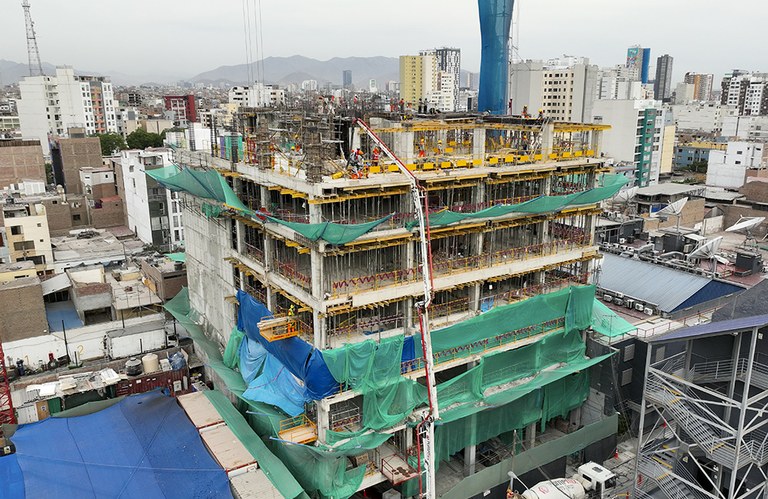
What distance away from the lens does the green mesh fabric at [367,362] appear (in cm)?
2220

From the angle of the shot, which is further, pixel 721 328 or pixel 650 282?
pixel 650 282

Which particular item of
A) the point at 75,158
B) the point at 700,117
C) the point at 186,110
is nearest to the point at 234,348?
the point at 75,158

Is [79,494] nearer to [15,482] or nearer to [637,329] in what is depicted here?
[15,482]

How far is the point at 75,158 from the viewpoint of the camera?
3157 inches

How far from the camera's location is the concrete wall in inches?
1501

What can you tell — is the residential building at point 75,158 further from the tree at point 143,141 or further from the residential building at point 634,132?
the residential building at point 634,132

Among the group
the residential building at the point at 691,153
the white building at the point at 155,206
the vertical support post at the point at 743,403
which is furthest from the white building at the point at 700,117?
the vertical support post at the point at 743,403

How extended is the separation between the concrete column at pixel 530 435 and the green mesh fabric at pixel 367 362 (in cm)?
976

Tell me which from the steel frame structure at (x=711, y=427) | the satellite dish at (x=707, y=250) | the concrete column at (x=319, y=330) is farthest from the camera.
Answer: the satellite dish at (x=707, y=250)

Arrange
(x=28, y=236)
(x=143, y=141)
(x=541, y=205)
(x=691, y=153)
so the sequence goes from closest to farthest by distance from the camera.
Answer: (x=541, y=205) → (x=28, y=236) → (x=143, y=141) → (x=691, y=153)

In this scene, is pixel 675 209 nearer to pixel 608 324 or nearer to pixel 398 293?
pixel 608 324

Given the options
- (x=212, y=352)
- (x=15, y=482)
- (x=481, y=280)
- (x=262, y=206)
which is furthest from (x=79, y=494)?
(x=481, y=280)

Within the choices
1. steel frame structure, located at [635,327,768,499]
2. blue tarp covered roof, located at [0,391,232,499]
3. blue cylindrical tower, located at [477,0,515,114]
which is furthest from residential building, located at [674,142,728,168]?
blue tarp covered roof, located at [0,391,232,499]

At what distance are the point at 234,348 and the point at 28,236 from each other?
31.5 meters
